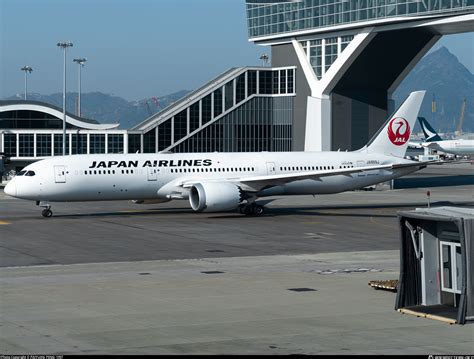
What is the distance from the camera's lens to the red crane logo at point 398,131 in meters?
66.0

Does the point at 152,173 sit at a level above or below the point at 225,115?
below

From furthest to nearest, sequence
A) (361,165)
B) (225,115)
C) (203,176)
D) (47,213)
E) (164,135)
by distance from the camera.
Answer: (225,115), (164,135), (361,165), (203,176), (47,213)

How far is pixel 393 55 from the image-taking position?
93125 millimetres

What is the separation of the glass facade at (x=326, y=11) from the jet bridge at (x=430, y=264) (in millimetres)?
59010

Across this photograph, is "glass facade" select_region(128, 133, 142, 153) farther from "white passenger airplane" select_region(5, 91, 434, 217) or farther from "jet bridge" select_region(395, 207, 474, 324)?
"jet bridge" select_region(395, 207, 474, 324)

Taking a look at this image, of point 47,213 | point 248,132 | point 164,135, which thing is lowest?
point 47,213

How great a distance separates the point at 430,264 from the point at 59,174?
111 ft

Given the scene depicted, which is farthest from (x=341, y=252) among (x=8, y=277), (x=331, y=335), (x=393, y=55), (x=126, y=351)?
(x=393, y=55)

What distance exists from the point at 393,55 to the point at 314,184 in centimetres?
3646

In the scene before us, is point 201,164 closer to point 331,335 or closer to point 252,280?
point 252,280

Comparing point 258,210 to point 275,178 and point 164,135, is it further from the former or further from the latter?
point 164,135

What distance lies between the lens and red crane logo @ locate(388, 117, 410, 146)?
66000 millimetres

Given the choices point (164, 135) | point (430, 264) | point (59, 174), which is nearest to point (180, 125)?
point (164, 135)

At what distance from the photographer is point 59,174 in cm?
5544
